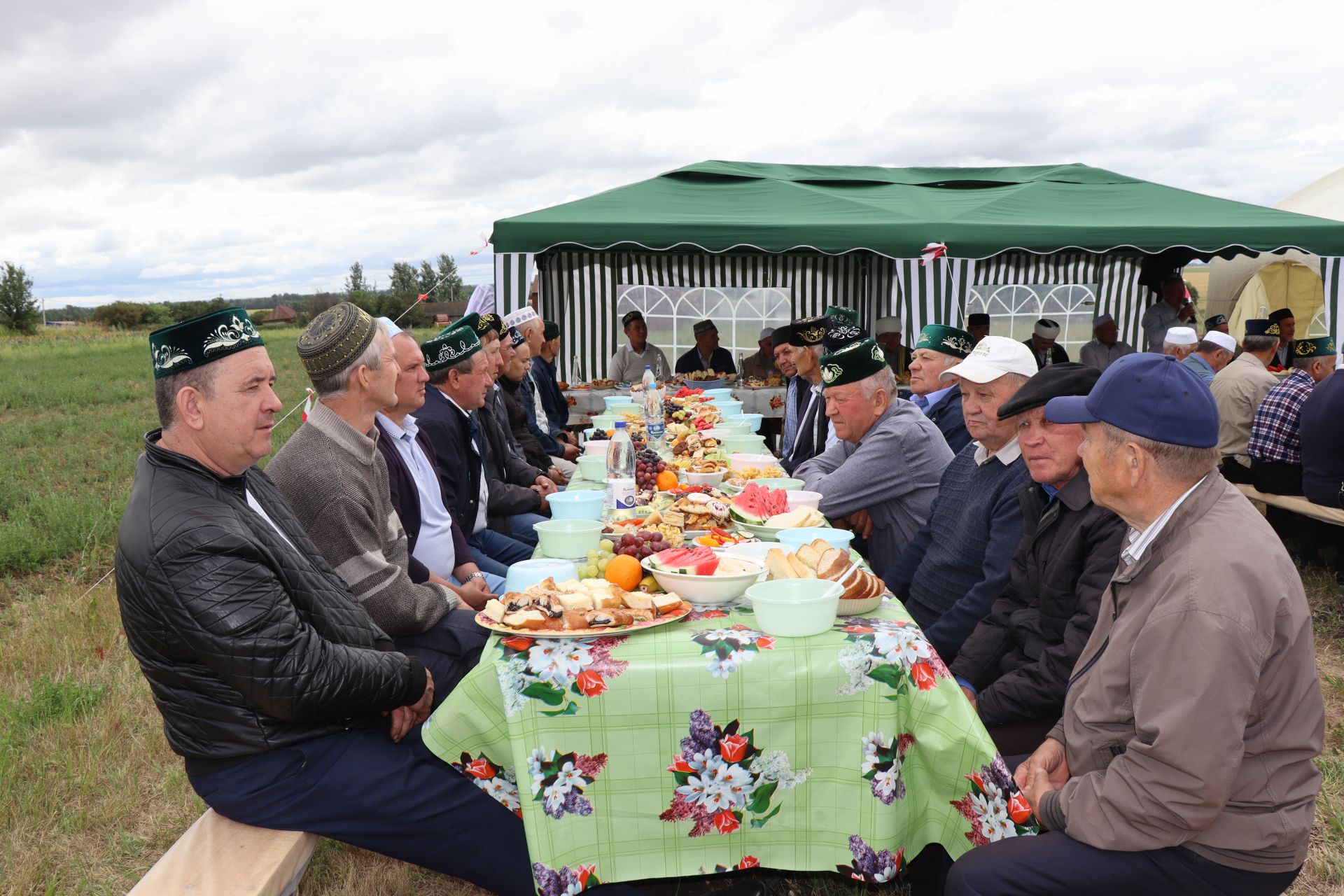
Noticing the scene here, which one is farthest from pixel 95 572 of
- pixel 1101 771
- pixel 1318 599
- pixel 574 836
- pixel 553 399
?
pixel 1318 599

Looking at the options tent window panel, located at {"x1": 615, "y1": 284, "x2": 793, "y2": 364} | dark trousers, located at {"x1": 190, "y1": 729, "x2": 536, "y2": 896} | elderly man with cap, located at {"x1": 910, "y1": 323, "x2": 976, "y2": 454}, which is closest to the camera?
dark trousers, located at {"x1": 190, "y1": 729, "x2": 536, "y2": 896}

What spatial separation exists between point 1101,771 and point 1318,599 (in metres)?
4.68

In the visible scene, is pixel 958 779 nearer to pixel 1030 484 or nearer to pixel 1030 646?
pixel 1030 646

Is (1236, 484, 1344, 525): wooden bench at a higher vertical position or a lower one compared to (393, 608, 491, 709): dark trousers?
lower

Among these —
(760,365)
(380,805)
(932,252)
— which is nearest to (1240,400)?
(932,252)

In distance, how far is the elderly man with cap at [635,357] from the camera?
1089 centimetres

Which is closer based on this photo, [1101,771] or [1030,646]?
[1101,771]

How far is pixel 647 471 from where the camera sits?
407cm

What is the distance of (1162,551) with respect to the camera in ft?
5.87

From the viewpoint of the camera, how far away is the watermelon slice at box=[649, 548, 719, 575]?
2.33 metres

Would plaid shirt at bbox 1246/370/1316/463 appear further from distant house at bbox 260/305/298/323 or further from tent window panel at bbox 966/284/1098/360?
distant house at bbox 260/305/298/323

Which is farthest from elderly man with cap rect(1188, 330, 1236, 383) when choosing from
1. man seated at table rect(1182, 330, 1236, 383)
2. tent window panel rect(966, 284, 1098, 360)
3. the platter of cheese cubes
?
the platter of cheese cubes

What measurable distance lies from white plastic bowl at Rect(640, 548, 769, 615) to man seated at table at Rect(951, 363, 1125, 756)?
2.87ft

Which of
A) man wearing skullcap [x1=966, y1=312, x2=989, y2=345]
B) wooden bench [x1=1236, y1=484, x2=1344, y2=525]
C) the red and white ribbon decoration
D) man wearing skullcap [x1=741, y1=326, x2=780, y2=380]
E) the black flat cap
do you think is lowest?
wooden bench [x1=1236, y1=484, x2=1344, y2=525]
